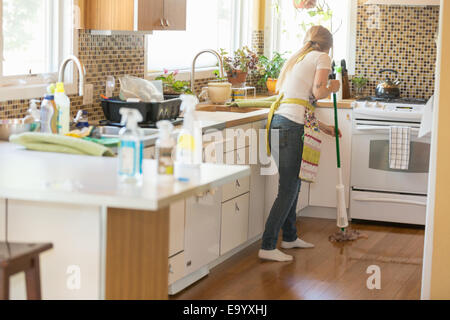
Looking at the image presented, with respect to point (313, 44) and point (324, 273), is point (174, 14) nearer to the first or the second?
point (313, 44)

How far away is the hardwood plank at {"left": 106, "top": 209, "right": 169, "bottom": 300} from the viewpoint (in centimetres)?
250

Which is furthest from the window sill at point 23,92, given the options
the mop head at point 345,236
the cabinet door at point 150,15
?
the mop head at point 345,236

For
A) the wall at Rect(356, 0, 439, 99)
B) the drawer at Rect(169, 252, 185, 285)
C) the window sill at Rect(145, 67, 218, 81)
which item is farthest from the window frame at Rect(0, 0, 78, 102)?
the wall at Rect(356, 0, 439, 99)

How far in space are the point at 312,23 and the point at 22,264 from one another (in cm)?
444

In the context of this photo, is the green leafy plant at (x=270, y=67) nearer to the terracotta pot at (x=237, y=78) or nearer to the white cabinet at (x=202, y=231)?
the terracotta pot at (x=237, y=78)

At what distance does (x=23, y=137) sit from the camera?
10.2 feet

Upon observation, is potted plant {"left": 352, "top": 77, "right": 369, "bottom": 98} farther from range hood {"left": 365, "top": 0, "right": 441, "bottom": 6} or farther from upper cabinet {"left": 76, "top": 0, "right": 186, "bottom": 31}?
upper cabinet {"left": 76, "top": 0, "right": 186, "bottom": 31}

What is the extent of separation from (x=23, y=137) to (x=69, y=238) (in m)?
0.76

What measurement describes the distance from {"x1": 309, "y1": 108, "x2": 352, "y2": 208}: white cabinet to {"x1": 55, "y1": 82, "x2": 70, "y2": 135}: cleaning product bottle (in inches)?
99.0

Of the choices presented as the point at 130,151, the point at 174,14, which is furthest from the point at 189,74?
the point at 130,151

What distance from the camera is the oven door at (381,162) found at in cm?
541

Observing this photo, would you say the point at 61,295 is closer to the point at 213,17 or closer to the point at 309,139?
the point at 309,139

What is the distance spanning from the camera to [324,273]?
4387mm

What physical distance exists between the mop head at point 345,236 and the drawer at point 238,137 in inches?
38.1
